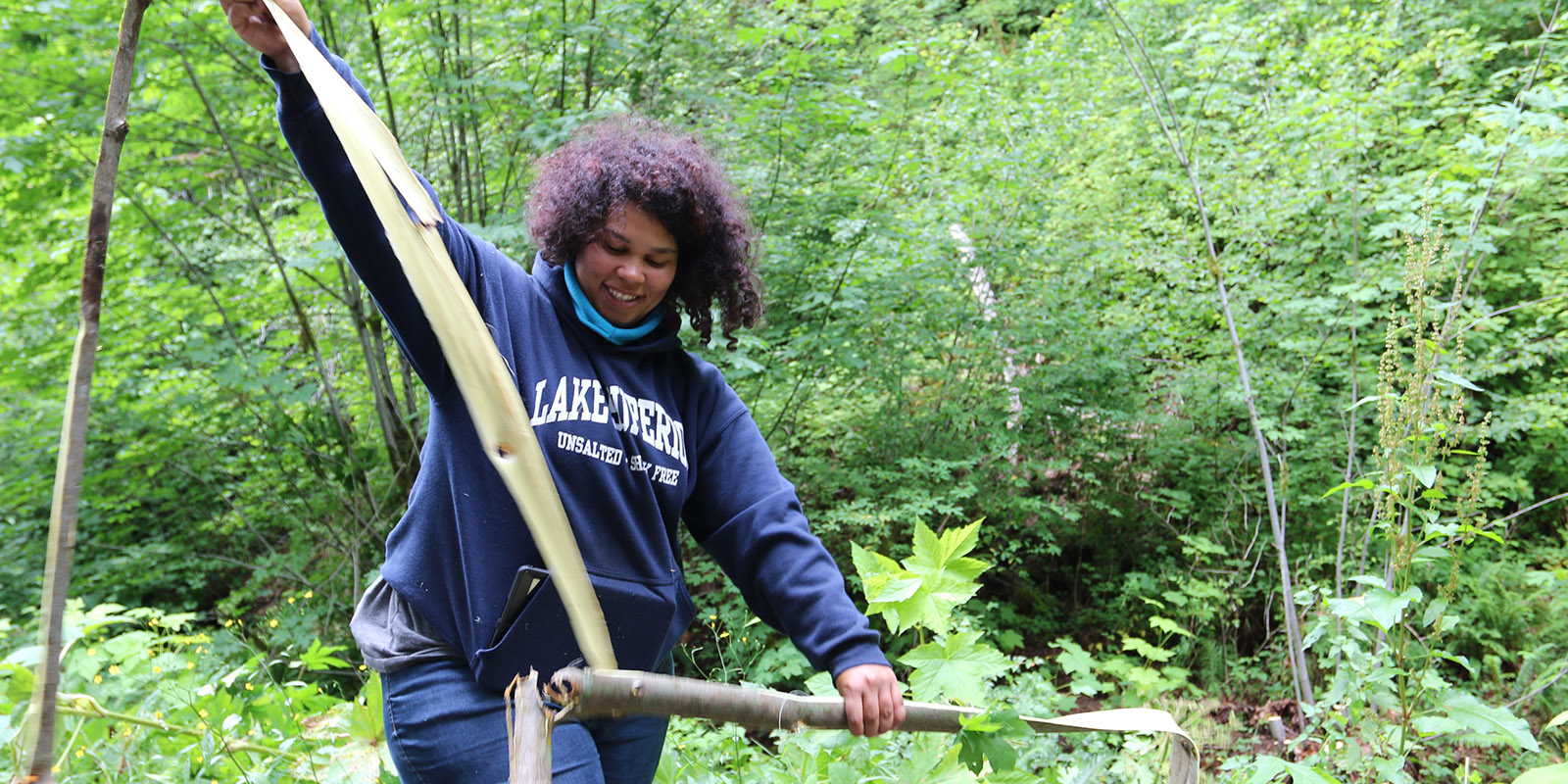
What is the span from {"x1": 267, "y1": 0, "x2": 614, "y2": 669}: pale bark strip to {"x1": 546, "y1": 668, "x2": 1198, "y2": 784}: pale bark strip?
0.86 feet

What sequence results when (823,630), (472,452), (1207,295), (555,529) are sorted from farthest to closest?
(1207,295)
(823,630)
(472,452)
(555,529)

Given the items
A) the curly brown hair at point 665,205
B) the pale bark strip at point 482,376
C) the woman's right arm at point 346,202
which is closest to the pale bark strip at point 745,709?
the pale bark strip at point 482,376

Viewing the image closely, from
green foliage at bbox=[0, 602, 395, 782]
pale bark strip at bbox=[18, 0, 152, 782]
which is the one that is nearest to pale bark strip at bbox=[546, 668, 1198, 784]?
pale bark strip at bbox=[18, 0, 152, 782]

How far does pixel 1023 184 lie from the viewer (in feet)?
17.7

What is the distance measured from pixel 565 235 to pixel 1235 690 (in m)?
4.23

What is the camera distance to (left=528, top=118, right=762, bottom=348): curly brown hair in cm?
162

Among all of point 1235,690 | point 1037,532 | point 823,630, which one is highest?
point 823,630

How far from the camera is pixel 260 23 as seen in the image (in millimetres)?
1012

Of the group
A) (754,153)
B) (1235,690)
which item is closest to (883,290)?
(754,153)

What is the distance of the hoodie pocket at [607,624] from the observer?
1357mm

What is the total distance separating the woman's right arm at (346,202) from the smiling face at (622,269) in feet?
0.66

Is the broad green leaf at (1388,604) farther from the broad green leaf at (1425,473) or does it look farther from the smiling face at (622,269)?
the smiling face at (622,269)

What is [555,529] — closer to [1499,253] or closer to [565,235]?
[565,235]

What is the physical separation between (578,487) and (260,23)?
744 millimetres
